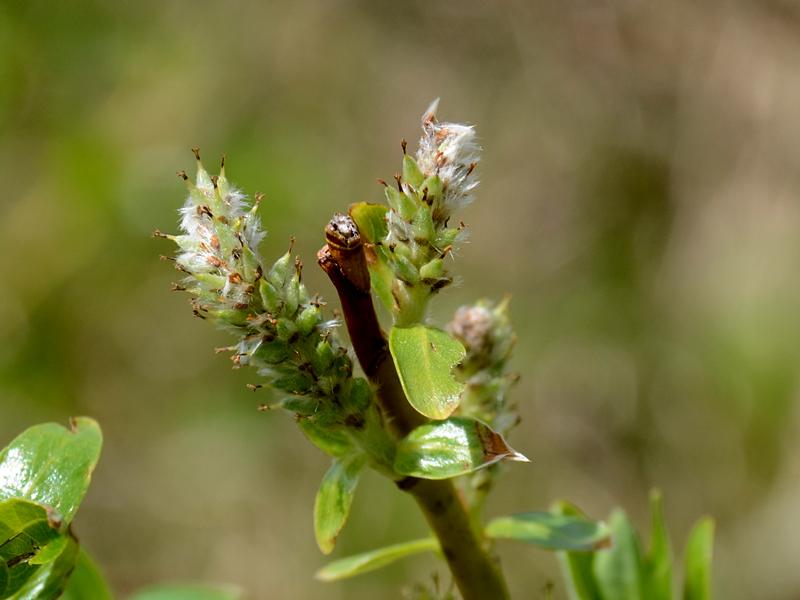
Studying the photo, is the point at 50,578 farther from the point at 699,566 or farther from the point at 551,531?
the point at 699,566

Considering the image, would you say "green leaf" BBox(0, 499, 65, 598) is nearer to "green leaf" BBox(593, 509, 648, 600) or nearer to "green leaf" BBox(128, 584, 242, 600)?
"green leaf" BBox(128, 584, 242, 600)

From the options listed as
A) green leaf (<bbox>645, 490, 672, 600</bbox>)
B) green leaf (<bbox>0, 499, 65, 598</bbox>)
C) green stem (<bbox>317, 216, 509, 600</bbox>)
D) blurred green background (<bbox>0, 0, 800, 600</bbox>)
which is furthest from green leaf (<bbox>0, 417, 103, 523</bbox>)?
blurred green background (<bbox>0, 0, 800, 600</bbox>)

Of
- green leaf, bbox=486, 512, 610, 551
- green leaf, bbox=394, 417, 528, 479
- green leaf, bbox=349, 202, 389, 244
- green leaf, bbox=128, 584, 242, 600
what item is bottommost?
green leaf, bbox=128, 584, 242, 600

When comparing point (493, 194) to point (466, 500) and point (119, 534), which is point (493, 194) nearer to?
point (119, 534)

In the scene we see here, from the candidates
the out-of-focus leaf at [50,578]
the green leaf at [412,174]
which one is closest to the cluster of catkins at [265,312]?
the green leaf at [412,174]

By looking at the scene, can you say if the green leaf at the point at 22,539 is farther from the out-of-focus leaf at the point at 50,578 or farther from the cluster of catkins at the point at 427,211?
the cluster of catkins at the point at 427,211
